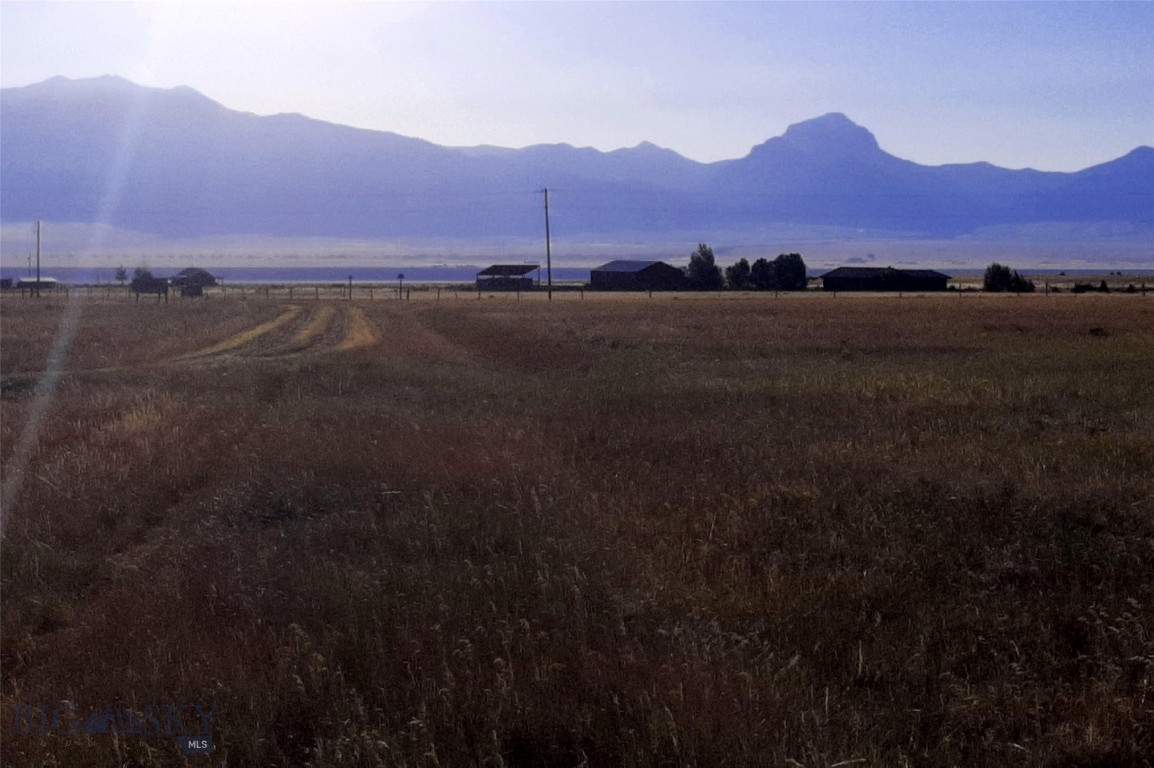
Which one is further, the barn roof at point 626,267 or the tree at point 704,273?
the barn roof at point 626,267

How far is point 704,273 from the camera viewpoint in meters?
127

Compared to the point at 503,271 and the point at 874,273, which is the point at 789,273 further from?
the point at 503,271

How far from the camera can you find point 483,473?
10.8 meters

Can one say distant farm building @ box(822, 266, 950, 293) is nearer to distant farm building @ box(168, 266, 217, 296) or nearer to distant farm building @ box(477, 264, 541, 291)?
distant farm building @ box(477, 264, 541, 291)

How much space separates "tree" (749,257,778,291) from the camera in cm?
12200

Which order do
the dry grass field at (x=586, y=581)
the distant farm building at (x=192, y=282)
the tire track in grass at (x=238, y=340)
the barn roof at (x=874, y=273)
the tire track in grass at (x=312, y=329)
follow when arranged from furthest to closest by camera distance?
the barn roof at (x=874, y=273)
the distant farm building at (x=192, y=282)
the tire track in grass at (x=312, y=329)
the tire track in grass at (x=238, y=340)
the dry grass field at (x=586, y=581)

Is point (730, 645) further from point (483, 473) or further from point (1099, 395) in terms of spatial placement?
point (1099, 395)

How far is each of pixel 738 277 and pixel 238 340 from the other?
3815 inches

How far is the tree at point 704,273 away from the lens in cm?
12669

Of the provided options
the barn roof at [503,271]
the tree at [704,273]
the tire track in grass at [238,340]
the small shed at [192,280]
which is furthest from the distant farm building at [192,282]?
the tree at [704,273]

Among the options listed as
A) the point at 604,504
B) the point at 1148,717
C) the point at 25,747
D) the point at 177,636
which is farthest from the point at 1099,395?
the point at 25,747

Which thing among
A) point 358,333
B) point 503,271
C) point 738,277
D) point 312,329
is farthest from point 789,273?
point 358,333

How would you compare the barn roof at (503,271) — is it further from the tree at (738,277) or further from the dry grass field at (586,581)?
the dry grass field at (586,581)

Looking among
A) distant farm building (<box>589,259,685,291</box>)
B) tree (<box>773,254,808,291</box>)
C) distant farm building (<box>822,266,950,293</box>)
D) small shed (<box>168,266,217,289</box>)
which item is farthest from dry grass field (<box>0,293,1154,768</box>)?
distant farm building (<box>589,259,685,291</box>)
